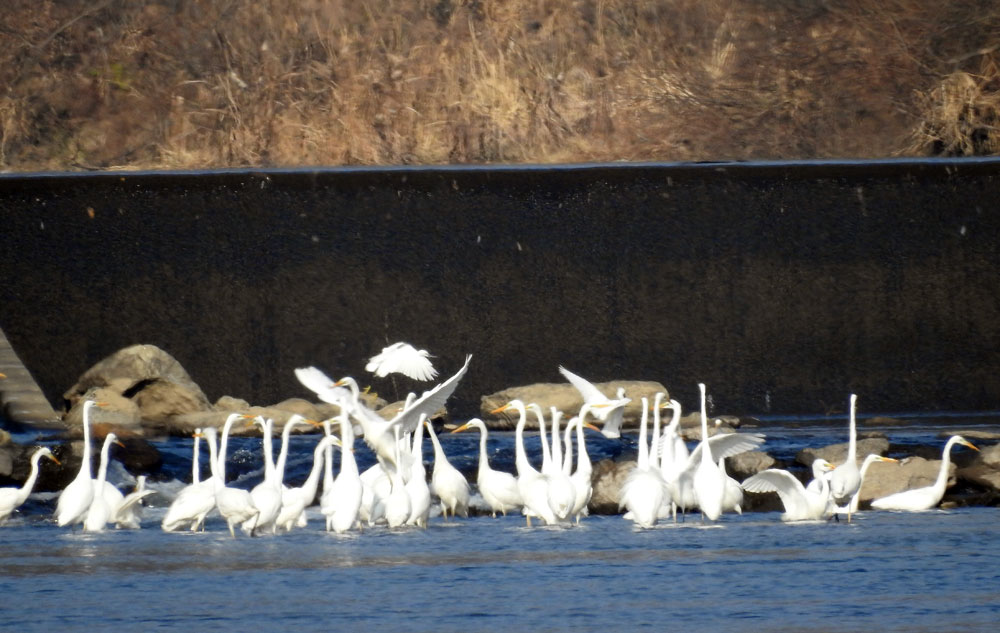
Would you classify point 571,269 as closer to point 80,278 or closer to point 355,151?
point 80,278

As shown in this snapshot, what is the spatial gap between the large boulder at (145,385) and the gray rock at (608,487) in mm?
4903

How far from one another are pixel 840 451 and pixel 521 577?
4.60m

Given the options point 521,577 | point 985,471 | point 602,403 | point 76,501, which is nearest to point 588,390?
point 602,403

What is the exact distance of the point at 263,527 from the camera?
11.7m

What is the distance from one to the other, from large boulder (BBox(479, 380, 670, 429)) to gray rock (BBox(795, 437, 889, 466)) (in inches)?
108

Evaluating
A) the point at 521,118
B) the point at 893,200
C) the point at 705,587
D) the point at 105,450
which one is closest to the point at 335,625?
the point at 705,587

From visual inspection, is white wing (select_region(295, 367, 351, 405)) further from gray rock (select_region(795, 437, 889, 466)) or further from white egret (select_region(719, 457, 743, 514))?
gray rock (select_region(795, 437, 889, 466))

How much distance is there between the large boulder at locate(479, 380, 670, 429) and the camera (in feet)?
54.4

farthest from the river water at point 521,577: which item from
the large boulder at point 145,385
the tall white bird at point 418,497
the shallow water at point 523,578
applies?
the large boulder at point 145,385

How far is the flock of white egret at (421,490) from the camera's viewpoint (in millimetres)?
11586

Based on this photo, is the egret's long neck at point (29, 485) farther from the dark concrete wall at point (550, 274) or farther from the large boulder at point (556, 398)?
the dark concrete wall at point (550, 274)

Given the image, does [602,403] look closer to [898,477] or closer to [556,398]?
[898,477]

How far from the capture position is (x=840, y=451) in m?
13.4

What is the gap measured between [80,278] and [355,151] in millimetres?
6927
